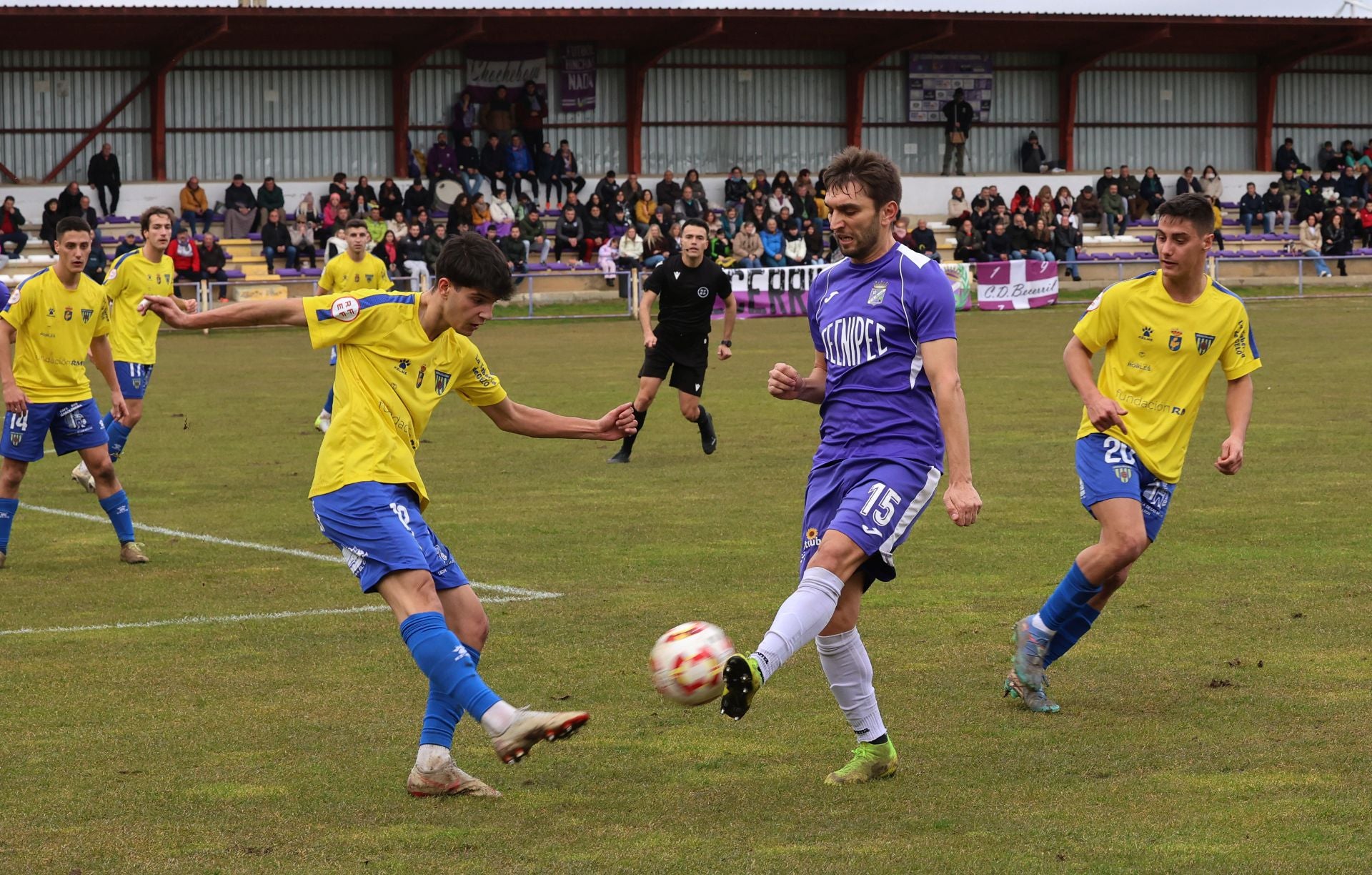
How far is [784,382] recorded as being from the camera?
5.82 metres

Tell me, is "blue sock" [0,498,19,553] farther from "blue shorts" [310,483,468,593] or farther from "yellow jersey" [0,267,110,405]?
"blue shorts" [310,483,468,593]

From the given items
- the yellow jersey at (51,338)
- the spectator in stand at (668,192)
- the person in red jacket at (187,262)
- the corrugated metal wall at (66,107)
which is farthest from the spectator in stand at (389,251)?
the yellow jersey at (51,338)

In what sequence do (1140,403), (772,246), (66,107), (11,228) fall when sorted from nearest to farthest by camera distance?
(1140,403) → (11,228) → (772,246) → (66,107)

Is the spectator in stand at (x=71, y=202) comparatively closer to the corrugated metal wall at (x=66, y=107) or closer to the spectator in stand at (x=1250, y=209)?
the corrugated metal wall at (x=66, y=107)

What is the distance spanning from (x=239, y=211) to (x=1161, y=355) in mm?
32242

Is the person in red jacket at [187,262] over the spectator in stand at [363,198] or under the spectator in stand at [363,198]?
under

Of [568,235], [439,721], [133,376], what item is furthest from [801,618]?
[568,235]

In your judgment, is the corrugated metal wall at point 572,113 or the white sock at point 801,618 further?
the corrugated metal wall at point 572,113

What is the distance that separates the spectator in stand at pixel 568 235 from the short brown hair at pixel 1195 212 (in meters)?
31.0

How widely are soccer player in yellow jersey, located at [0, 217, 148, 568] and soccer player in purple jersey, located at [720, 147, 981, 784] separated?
5.98 meters

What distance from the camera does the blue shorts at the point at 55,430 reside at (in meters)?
10.3

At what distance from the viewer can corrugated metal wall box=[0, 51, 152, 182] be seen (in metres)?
39.2

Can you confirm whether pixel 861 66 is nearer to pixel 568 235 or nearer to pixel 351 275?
pixel 568 235

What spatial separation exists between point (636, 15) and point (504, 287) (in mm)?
37215
